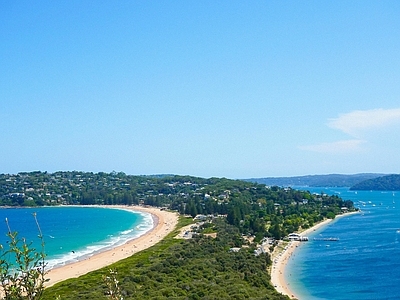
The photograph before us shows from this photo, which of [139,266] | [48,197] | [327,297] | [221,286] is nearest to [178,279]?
[221,286]

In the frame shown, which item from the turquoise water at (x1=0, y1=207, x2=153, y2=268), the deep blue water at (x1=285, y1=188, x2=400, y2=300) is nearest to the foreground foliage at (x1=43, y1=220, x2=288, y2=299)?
the deep blue water at (x1=285, y1=188, x2=400, y2=300)

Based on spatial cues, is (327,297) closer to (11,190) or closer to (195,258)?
(195,258)

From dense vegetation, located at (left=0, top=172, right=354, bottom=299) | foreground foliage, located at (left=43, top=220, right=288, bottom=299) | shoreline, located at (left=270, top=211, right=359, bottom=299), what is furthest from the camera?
shoreline, located at (left=270, top=211, right=359, bottom=299)

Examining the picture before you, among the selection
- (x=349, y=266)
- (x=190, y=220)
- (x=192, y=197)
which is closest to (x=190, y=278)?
(x=349, y=266)

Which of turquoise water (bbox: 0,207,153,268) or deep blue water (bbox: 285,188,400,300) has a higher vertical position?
deep blue water (bbox: 285,188,400,300)

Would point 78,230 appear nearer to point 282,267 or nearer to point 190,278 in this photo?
point 282,267

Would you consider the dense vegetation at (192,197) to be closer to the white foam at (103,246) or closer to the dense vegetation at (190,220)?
the dense vegetation at (190,220)

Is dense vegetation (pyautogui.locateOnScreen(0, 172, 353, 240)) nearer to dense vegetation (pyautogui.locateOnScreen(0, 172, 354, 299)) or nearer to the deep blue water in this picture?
dense vegetation (pyautogui.locateOnScreen(0, 172, 354, 299))

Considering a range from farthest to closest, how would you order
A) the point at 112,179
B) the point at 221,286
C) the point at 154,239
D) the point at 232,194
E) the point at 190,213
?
the point at 112,179
the point at 232,194
the point at 190,213
the point at 154,239
the point at 221,286
